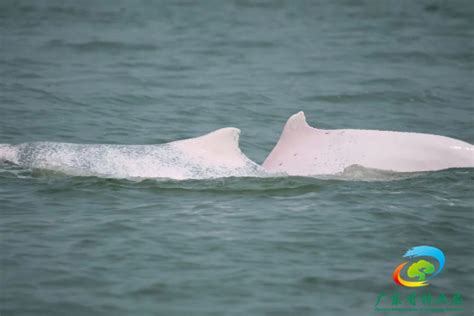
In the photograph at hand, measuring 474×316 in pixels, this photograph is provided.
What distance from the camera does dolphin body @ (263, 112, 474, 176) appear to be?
11742mm

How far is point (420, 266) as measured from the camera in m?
8.62

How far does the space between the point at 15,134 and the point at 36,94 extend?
3537mm

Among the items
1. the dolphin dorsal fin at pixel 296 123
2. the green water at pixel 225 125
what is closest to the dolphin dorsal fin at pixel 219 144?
the green water at pixel 225 125

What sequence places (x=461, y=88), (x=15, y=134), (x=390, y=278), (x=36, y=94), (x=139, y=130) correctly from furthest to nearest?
(x=461, y=88) < (x=36, y=94) < (x=139, y=130) < (x=15, y=134) < (x=390, y=278)

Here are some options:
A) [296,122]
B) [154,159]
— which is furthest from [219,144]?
[296,122]

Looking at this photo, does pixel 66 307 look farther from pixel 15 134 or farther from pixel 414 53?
pixel 414 53

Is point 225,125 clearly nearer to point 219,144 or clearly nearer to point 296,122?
point 296,122

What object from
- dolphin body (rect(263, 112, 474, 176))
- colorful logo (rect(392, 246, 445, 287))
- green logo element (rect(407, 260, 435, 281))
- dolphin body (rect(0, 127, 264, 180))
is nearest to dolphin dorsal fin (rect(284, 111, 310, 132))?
dolphin body (rect(263, 112, 474, 176))

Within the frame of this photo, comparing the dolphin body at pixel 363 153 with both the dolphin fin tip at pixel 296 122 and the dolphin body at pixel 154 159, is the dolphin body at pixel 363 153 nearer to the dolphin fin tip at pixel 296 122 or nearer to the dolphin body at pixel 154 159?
the dolphin fin tip at pixel 296 122

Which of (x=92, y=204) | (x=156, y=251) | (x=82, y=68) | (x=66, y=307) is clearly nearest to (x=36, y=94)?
(x=82, y=68)

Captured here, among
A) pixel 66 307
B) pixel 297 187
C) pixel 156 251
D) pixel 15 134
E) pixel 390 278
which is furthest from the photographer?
pixel 15 134

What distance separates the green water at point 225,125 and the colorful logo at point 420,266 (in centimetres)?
12

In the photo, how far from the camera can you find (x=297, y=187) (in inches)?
443

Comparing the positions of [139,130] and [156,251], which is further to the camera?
[139,130]
